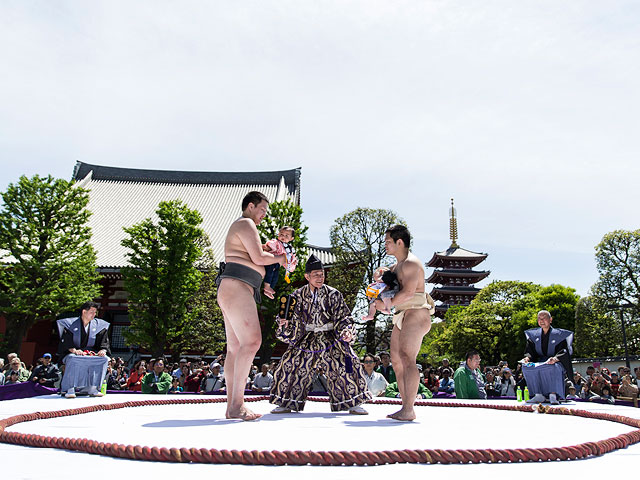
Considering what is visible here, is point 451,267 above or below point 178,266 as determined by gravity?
above

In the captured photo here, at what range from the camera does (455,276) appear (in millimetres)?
40312

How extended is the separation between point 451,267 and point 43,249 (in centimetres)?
3293

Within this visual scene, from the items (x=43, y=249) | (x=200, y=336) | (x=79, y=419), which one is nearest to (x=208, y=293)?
(x=200, y=336)

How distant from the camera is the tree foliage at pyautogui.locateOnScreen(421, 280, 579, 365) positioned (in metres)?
25.4

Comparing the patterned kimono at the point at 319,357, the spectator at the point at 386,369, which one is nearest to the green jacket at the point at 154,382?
the spectator at the point at 386,369

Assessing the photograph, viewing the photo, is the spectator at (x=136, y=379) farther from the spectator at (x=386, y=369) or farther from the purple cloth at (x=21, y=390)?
the spectator at (x=386, y=369)

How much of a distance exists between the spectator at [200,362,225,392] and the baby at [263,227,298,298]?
552 cm

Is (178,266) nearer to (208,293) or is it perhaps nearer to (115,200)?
(208,293)

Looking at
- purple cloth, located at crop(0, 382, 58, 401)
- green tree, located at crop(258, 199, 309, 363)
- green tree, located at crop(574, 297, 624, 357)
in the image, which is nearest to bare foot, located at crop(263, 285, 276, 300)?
purple cloth, located at crop(0, 382, 58, 401)

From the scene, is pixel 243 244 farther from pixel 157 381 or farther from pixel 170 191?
pixel 170 191

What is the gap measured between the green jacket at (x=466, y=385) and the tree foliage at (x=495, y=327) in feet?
63.4

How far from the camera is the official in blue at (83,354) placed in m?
5.73

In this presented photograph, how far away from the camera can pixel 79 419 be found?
134 inches

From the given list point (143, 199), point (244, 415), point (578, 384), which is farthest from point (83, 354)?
point (143, 199)
